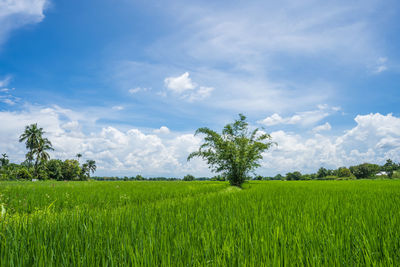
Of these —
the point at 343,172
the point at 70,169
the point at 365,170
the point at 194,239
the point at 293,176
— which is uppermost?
the point at 194,239

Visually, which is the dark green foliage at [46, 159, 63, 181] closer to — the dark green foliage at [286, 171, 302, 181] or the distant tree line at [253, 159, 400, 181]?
the distant tree line at [253, 159, 400, 181]

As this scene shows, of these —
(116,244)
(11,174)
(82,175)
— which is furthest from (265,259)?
(82,175)

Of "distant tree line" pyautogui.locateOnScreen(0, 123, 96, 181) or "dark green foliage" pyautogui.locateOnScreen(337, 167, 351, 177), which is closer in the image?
"distant tree line" pyautogui.locateOnScreen(0, 123, 96, 181)

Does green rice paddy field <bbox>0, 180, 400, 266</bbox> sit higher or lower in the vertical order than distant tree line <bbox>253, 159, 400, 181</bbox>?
higher

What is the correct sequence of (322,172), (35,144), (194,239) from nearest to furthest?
(194,239) → (35,144) → (322,172)

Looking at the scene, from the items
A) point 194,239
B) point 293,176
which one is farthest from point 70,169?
point 194,239

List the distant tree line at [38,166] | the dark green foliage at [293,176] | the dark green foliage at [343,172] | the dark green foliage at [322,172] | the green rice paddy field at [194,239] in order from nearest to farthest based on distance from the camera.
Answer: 1. the green rice paddy field at [194,239]
2. the distant tree line at [38,166]
3. the dark green foliage at [293,176]
4. the dark green foliage at [343,172]
5. the dark green foliage at [322,172]

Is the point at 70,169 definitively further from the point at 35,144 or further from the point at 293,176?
the point at 293,176

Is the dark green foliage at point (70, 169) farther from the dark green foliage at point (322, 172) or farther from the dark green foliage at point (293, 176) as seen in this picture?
the dark green foliage at point (322, 172)

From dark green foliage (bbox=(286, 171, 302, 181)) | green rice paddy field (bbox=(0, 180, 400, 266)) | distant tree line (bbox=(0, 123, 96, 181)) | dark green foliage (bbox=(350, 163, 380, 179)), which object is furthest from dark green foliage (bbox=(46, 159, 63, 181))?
dark green foliage (bbox=(350, 163, 380, 179))

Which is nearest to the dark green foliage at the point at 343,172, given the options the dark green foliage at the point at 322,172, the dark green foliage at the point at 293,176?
the dark green foliage at the point at 322,172

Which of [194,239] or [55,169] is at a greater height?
[194,239]

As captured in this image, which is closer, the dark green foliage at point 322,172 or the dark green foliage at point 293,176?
the dark green foliage at point 293,176

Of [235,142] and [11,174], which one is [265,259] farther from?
[11,174]
